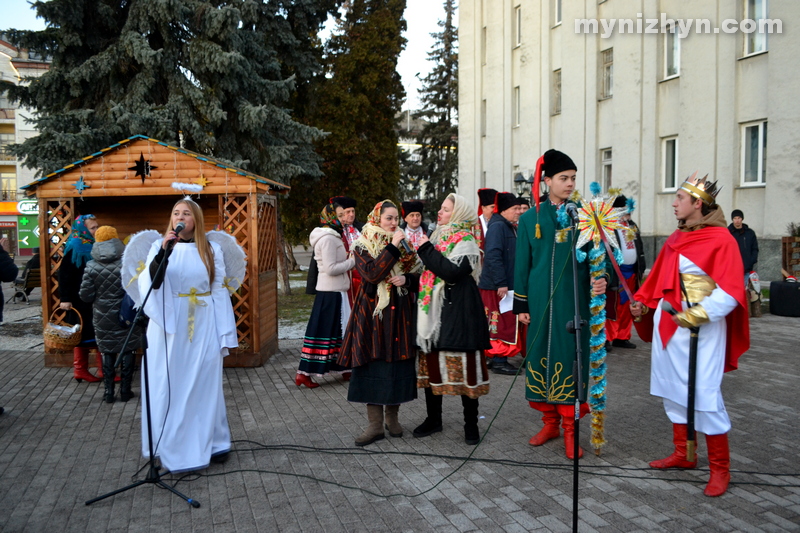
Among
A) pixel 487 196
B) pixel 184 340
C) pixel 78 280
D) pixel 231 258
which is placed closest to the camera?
pixel 184 340

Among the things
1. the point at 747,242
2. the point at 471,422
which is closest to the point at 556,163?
the point at 471,422

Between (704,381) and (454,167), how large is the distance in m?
38.1

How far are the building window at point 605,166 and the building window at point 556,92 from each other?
3.34 metres

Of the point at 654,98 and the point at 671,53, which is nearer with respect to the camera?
the point at 671,53

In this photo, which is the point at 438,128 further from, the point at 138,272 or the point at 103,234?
the point at 138,272

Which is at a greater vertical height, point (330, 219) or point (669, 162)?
point (669, 162)

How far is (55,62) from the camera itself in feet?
47.4

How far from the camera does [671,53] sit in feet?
65.7

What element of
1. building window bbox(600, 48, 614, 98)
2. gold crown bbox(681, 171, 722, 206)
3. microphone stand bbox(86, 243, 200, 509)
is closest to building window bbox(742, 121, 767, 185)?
building window bbox(600, 48, 614, 98)

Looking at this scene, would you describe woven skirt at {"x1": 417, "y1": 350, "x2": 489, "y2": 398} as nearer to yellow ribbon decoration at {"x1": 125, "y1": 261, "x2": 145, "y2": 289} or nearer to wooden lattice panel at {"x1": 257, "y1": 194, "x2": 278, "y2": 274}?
yellow ribbon decoration at {"x1": 125, "y1": 261, "x2": 145, "y2": 289}

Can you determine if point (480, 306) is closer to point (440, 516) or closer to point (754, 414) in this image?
point (440, 516)

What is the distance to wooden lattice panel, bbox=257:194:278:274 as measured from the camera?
30.7ft

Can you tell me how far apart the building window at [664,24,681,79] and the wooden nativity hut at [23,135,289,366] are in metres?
15.3

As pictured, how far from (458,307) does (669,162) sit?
17.4m
